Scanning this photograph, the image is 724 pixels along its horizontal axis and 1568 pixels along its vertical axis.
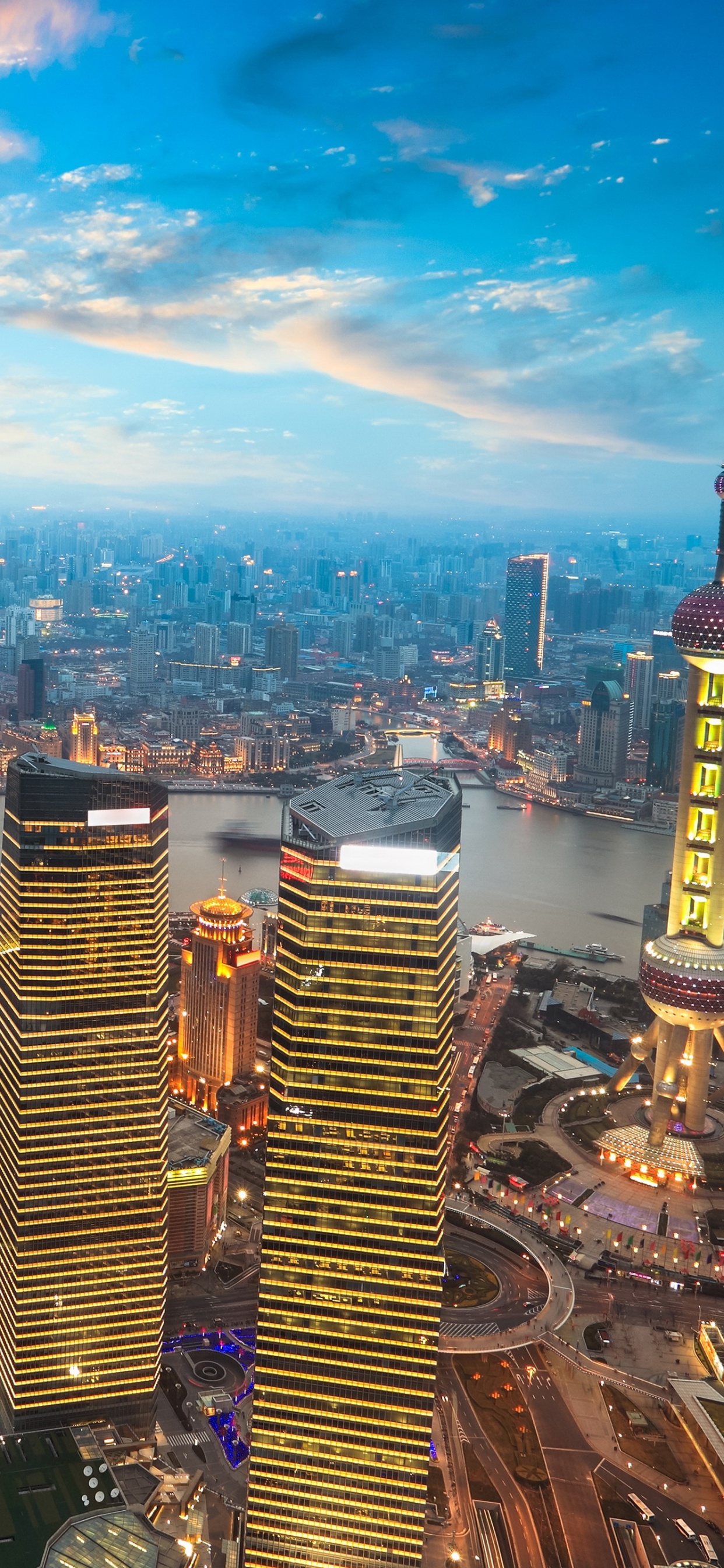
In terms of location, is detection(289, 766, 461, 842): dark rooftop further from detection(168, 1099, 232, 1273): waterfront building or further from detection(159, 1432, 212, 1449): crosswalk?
detection(159, 1432, 212, 1449): crosswalk

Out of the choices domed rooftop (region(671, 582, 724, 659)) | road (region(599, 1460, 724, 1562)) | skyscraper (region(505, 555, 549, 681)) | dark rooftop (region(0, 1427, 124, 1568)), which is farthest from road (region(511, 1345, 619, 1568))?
skyscraper (region(505, 555, 549, 681))

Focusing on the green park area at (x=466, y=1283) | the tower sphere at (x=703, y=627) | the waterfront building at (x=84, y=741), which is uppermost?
the tower sphere at (x=703, y=627)

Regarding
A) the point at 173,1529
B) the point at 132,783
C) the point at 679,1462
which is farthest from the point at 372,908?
the point at 679,1462

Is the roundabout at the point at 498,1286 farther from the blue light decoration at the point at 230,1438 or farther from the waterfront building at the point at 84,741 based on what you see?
the waterfront building at the point at 84,741

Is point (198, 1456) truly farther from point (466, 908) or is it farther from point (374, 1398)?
point (466, 908)

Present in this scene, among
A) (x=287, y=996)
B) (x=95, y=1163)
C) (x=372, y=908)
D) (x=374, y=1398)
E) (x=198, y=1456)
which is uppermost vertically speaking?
(x=372, y=908)

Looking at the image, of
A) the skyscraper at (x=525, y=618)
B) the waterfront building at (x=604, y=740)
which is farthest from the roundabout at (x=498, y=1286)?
the skyscraper at (x=525, y=618)

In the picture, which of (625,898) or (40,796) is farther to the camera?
(625,898)
